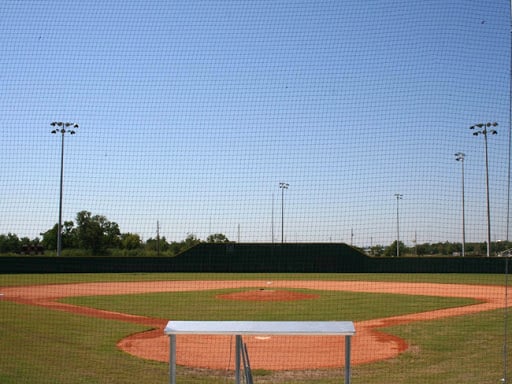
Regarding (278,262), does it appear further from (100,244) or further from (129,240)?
(100,244)

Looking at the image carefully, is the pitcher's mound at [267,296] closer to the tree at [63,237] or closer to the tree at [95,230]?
the tree at [95,230]

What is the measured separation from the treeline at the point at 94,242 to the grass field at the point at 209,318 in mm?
2947

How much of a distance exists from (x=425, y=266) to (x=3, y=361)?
25932 millimetres

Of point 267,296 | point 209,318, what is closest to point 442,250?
point 267,296

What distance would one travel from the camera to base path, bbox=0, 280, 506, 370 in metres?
8.76

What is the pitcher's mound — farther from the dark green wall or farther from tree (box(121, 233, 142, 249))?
tree (box(121, 233, 142, 249))

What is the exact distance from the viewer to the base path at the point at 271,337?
8.76 meters

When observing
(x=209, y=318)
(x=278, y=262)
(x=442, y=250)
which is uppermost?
(x=442, y=250)

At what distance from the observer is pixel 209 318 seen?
43.8 ft

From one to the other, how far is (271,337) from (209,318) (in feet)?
9.83

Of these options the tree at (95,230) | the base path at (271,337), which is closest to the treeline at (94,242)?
the tree at (95,230)

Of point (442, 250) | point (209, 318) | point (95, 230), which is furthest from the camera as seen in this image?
point (442, 250)

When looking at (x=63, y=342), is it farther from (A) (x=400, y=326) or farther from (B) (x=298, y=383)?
(A) (x=400, y=326)

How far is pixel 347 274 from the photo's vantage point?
30.5 metres
